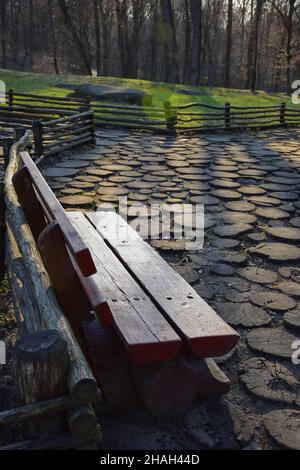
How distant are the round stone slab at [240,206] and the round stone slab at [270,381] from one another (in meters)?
3.22

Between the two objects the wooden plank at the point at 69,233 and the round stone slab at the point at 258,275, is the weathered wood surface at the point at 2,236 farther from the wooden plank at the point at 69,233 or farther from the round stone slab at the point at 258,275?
the round stone slab at the point at 258,275

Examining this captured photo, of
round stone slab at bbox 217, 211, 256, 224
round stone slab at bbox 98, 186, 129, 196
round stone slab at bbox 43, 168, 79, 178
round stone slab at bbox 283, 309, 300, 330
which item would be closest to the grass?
round stone slab at bbox 43, 168, 79, 178

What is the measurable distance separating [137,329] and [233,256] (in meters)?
2.29

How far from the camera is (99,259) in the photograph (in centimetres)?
338

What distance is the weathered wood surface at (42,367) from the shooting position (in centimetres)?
196

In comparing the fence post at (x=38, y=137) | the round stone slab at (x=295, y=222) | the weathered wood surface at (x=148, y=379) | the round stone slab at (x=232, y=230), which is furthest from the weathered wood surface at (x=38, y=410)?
the fence post at (x=38, y=137)

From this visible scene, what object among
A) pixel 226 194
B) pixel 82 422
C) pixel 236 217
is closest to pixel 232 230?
pixel 236 217

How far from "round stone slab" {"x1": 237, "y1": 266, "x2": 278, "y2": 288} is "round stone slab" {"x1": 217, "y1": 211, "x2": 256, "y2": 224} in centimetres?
129

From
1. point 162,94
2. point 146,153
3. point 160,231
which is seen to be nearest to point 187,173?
point 146,153

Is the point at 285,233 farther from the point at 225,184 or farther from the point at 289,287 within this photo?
the point at 225,184

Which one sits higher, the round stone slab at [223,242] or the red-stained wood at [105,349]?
the red-stained wood at [105,349]

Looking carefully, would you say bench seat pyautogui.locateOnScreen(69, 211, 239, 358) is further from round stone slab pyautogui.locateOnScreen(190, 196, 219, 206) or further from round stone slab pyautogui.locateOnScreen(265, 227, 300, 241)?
round stone slab pyautogui.locateOnScreen(190, 196, 219, 206)
